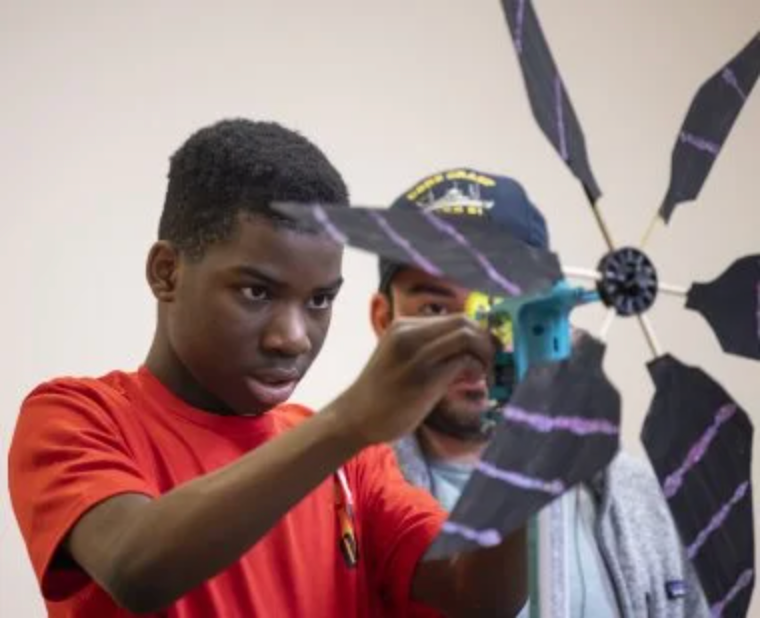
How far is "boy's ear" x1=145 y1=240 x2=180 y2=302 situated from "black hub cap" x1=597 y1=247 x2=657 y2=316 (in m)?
0.31

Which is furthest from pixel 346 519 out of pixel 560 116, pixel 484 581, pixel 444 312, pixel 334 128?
pixel 334 128

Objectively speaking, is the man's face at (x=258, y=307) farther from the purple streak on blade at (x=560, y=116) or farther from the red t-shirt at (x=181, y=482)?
the purple streak on blade at (x=560, y=116)

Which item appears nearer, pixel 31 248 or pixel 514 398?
pixel 514 398

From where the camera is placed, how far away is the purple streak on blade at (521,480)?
0.56 metres

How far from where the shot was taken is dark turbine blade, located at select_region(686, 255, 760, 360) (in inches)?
26.7

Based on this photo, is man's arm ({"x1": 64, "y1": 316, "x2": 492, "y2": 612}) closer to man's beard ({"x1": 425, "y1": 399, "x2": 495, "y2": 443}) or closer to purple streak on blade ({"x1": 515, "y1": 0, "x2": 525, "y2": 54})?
purple streak on blade ({"x1": 515, "y1": 0, "x2": 525, "y2": 54})

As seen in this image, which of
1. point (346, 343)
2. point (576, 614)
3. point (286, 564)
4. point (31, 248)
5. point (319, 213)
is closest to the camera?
point (319, 213)

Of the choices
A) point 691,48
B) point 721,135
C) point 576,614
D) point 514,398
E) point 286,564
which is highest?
point 691,48

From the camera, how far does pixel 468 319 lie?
0.59m

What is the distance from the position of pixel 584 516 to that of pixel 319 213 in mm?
682

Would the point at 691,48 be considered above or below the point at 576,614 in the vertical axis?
above

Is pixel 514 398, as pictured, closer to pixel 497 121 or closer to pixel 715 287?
pixel 715 287

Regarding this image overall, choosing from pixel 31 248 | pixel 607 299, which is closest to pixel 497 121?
pixel 31 248

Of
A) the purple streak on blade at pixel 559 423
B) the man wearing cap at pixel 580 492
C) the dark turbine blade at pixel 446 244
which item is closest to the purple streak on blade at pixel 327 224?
the dark turbine blade at pixel 446 244
